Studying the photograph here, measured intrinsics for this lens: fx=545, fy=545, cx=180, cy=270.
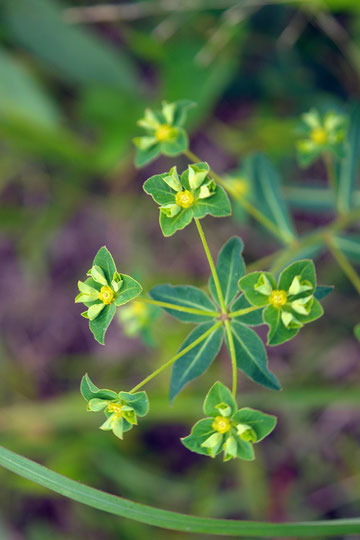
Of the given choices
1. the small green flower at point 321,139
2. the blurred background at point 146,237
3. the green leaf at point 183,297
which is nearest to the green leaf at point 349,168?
the small green flower at point 321,139

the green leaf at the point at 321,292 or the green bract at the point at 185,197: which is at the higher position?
the green bract at the point at 185,197

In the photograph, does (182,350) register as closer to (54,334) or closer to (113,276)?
(113,276)

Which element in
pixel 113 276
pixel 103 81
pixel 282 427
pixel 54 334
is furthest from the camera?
pixel 54 334

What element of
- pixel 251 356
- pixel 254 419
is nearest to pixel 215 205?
pixel 251 356

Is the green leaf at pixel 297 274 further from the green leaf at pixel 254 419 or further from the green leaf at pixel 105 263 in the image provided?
the green leaf at pixel 105 263

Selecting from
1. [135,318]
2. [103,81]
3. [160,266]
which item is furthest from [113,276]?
[103,81]
